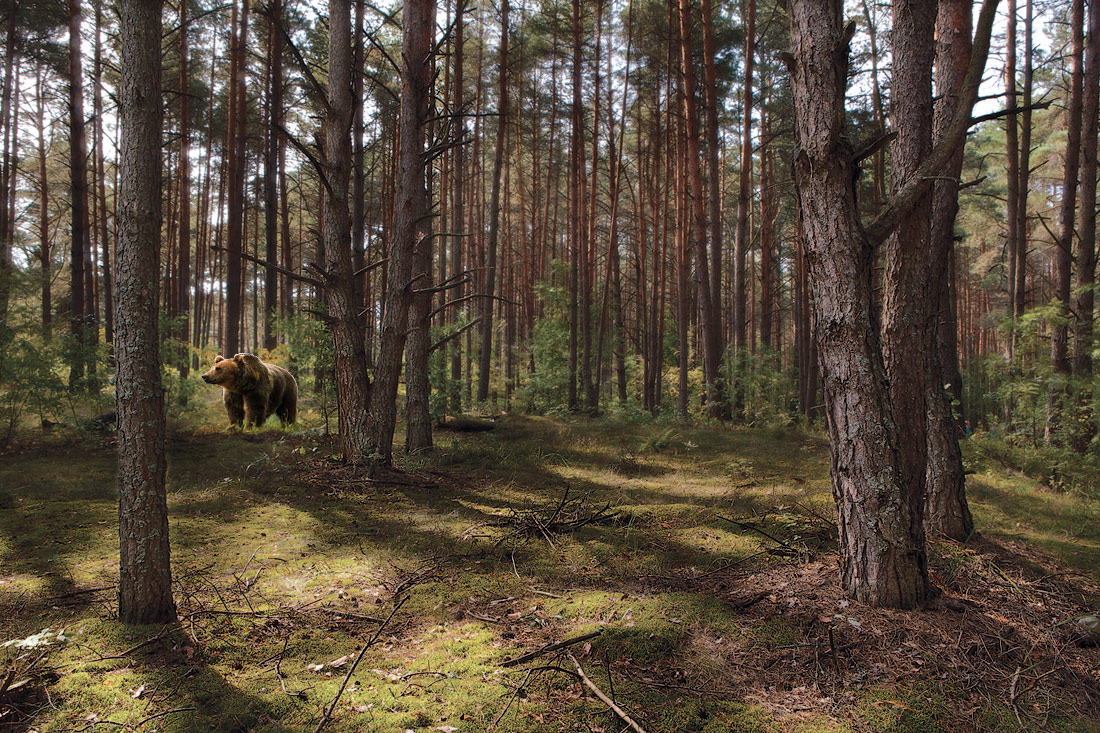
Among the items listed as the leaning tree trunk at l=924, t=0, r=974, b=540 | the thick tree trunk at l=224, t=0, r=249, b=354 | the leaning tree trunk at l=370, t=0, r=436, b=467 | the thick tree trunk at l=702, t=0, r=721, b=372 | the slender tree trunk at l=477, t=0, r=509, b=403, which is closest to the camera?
the leaning tree trunk at l=924, t=0, r=974, b=540

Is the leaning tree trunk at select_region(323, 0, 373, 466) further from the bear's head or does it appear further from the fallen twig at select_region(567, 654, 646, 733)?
the fallen twig at select_region(567, 654, 646, 733)

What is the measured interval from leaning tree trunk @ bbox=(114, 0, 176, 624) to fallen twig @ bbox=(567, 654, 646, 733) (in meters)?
2.32

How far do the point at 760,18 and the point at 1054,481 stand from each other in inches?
516

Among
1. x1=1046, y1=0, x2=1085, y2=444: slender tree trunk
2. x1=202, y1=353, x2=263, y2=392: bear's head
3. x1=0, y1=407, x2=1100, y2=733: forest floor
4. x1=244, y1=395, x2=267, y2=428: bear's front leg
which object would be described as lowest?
x1=0, y1=407, x2=1100, y2=733: forest floor

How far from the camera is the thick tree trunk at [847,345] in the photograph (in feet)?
11.1

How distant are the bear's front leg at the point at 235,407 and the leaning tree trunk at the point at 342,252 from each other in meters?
4.11

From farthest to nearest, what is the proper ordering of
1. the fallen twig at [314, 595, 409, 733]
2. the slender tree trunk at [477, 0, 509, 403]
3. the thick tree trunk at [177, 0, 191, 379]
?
the thick tree trunk at [177, 0, 191, 379]
the slender tree trunk at [477, 0, 509, 403]
the fallen twig at [314, 595, 409, 733]

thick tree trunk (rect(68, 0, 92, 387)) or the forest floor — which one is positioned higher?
thick tree trunk (rect(68, 0, 92, 387))

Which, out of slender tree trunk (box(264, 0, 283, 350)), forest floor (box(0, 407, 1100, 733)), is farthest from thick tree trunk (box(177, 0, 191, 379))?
forest floor (box(0, 407, 1100, 733))

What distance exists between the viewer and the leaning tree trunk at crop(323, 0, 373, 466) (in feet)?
22.3

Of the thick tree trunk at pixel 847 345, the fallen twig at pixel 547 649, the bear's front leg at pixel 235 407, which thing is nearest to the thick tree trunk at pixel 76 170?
the bear's front leg at pixel 235 407

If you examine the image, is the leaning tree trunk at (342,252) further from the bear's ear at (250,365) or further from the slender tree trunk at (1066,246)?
the slender tree trunk at (1066,246)

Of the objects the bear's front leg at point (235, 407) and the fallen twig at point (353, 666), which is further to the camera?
the bear's front leg at point (235, 407)

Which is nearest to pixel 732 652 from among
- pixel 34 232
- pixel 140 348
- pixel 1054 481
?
pixel 140 348
